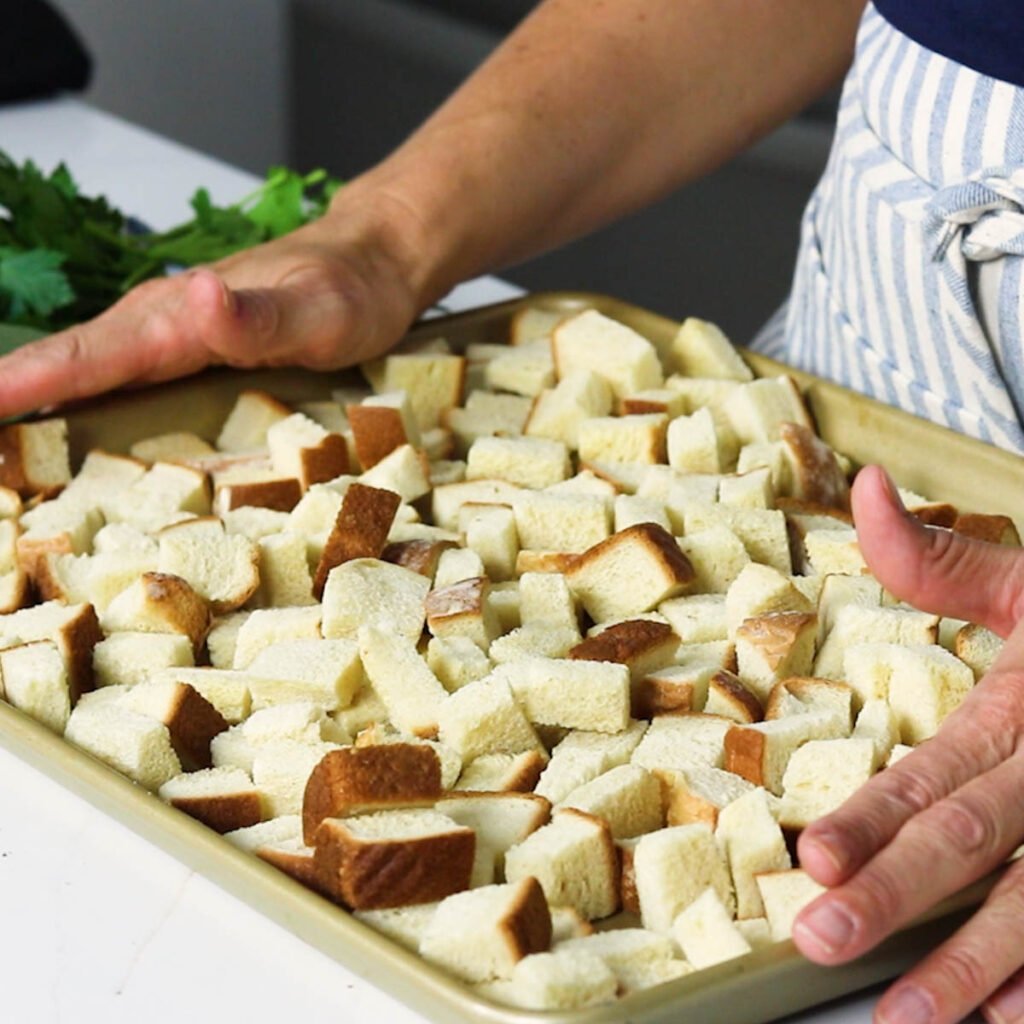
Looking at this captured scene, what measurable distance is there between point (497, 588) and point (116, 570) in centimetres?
27

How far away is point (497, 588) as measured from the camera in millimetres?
1317

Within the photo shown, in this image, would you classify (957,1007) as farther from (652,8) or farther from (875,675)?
(652,8)

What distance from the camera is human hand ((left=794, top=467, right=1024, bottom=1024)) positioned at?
2.83 feet

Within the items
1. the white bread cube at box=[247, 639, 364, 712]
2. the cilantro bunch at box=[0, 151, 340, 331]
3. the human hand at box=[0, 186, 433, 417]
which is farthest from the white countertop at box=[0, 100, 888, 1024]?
the cilantro bunch at box=[0, 151, 340, 331]

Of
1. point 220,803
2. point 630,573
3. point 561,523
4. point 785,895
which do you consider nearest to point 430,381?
point 561,523

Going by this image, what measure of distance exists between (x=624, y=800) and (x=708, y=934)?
125 mm

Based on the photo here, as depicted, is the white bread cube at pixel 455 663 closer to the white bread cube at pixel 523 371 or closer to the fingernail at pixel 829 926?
the fingernail at pixel 829 926

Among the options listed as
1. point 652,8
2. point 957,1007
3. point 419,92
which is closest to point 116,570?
point 957,1007

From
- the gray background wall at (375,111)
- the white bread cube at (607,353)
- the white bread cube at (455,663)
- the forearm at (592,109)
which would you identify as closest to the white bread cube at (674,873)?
the white bread cube at (455,663)

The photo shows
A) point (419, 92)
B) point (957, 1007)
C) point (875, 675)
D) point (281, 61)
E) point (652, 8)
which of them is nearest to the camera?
point (957, 1007)

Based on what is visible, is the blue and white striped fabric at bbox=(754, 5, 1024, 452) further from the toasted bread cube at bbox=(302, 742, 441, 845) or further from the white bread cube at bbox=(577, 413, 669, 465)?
the toasted bread cube at bbox=(302, 742, 441, 845)

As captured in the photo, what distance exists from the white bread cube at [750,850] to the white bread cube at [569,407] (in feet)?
1.92

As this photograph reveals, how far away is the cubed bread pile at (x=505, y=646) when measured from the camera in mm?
A: 968

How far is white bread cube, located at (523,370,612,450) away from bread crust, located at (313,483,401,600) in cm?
27
